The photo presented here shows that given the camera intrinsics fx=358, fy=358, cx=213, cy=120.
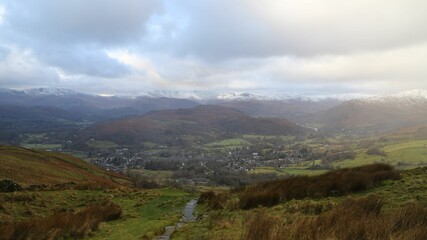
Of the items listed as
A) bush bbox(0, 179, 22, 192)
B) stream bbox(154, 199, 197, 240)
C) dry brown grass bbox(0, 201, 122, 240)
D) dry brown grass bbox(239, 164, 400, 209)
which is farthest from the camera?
bush bbox(0, 179, 22, 192)

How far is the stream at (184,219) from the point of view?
13219 mm

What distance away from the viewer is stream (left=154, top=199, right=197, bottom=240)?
1322 centimetres

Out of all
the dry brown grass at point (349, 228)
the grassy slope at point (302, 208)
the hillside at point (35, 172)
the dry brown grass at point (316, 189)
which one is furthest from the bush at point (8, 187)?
the dry brown grass at point (349, 228)

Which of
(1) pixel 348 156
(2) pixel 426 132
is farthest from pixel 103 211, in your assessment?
(2) pixel 426 132

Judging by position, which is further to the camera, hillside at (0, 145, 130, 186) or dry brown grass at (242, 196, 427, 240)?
hillside at (0, 145, 130, 186)

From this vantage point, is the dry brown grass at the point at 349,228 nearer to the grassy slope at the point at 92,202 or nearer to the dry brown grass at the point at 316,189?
the grassy slope at the point at 92,202

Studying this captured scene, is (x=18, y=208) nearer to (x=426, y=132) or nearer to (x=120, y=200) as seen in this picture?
(x=120, y=200)

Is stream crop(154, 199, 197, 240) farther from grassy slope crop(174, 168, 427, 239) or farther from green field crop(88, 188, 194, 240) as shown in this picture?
grassy slope crop(174, 168, 427, 239)

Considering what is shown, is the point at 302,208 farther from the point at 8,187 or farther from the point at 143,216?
the point at 8,187

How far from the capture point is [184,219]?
57.9ft

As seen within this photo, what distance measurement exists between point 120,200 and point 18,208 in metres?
7.23

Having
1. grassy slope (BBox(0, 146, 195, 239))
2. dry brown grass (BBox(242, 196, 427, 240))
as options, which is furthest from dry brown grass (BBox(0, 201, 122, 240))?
dry brown grass (BBox(242, 196, 427, 240))

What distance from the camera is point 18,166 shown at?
3516 centimetres

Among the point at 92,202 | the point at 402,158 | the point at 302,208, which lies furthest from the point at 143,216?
the point at 402,158
